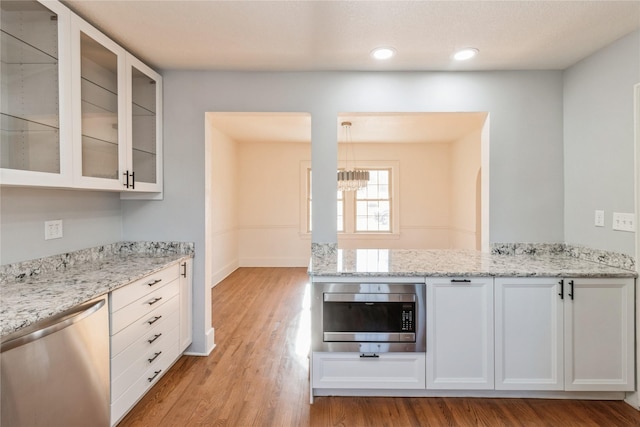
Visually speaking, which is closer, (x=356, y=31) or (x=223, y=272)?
(x=356, y=31)

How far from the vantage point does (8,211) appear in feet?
5.94

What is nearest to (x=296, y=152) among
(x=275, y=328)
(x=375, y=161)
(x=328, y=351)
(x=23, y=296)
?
(x=375, y=161)

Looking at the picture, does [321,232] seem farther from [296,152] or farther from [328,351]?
[296,152]

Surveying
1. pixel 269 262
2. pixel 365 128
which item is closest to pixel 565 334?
pixel 365 128

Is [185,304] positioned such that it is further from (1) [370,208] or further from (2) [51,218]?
(1) [370,208]

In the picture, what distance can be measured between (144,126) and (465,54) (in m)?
2.62

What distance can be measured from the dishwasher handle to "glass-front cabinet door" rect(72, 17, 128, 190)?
78 centimetres

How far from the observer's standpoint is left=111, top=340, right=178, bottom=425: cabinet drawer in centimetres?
183

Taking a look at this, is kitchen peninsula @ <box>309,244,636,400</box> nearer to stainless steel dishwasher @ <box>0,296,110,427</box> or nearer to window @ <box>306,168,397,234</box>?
stainless steel dishwasher @ <box>0,296,110,427</box>

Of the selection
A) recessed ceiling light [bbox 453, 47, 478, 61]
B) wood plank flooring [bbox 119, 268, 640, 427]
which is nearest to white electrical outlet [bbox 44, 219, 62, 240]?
wood plank flooring [bbox 119, 268, 640, 427]

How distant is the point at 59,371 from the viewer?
1.38 m

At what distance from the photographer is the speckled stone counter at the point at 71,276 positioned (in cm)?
138

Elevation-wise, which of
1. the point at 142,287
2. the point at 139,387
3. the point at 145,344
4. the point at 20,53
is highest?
the point at 20,53

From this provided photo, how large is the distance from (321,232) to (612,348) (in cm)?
220
